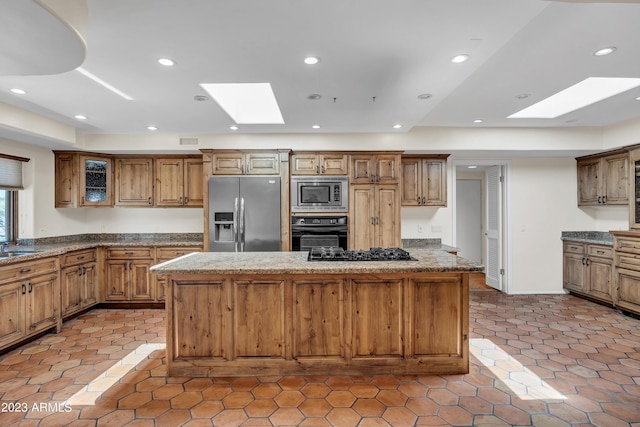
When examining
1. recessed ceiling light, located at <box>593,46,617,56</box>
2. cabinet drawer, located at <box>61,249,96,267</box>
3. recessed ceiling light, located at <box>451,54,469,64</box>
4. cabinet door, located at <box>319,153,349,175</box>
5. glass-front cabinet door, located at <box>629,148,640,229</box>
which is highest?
recessed ceiling light, located at <box>593,46,617,56</box>

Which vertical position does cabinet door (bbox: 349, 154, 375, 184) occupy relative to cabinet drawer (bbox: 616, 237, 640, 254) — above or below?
above

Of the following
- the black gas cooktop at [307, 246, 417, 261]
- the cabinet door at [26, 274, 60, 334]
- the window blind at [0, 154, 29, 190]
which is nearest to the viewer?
the black gas cooktop at [307, 246, 417, 261]

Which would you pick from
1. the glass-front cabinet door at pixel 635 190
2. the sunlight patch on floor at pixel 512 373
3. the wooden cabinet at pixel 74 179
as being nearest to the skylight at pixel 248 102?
the wooden cabinet at pixel 74 179

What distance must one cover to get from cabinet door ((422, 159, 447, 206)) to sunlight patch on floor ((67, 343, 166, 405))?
3.98 m

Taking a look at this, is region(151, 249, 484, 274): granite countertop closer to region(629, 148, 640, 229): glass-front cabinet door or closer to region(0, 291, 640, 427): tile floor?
region(0, 291, 640, 427): tile floor

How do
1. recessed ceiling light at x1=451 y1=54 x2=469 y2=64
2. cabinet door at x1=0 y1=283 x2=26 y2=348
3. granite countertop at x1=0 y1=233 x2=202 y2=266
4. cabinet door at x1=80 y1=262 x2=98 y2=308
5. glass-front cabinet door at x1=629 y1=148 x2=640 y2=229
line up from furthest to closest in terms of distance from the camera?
cabinet door at x1=80 y1=262 x2=98 y2=308 < glass-front cabinet door at x1=629 y1=148 x2=640 y2=229 < granite countertop at x1=0 y1=233 x2=202 y2=266 < cabinet door at x1=0 y1=283 x2=26 y2=348 < recessed ceiling light at x1=451 y1=54 x2=469 y2=64

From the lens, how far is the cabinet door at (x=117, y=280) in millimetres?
4559

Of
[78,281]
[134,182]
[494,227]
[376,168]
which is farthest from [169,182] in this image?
[494,227]

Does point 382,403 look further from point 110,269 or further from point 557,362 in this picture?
point 110,269

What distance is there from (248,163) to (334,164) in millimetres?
1228

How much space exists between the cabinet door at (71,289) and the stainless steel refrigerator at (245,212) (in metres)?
1.69

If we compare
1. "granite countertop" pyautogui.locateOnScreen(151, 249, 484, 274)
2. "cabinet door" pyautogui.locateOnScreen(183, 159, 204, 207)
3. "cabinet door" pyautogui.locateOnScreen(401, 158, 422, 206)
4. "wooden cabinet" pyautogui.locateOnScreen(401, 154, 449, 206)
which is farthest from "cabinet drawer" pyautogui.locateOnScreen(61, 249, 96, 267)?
"wooden cabinet" pyautogui.locateOnScreen(401, 154, 449, 206)

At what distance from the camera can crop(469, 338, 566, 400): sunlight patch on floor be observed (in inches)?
93.4

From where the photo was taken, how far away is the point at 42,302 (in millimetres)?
3533
